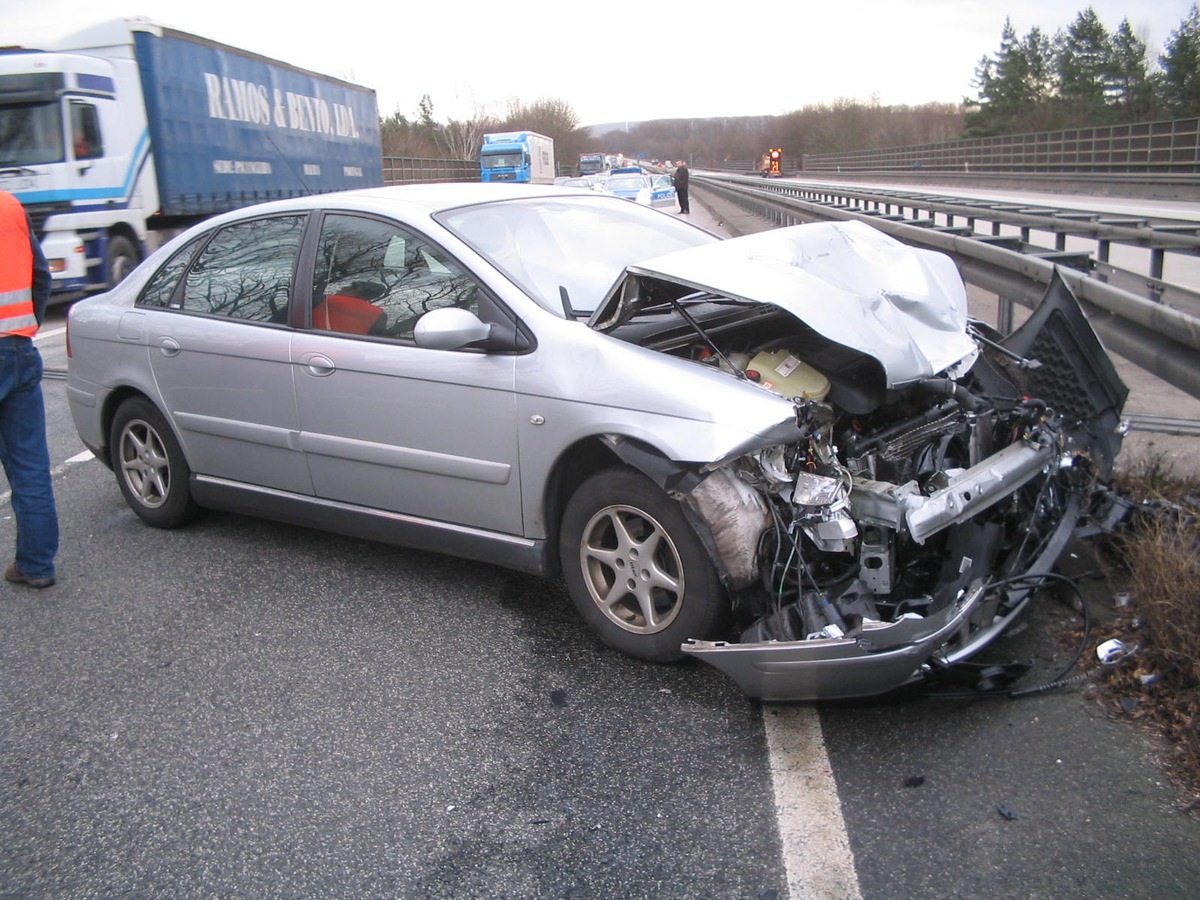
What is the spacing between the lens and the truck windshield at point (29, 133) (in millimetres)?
15180

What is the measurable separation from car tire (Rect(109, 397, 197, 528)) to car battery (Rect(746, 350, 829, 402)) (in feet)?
10.1

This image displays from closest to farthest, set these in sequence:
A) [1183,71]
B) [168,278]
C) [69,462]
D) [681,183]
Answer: [168,278] < [69,462] < [681,183] < [1183,71]

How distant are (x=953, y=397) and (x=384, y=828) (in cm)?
250

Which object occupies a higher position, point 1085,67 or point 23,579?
point 1085,67

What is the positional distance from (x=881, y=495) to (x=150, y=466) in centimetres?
388

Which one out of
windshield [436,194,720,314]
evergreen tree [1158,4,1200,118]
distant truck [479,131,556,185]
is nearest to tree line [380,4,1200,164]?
evergreen tree [1158,4,1200,118]

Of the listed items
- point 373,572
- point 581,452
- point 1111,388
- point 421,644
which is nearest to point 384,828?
point 421,644

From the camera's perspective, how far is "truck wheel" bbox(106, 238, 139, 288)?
54.2 feet

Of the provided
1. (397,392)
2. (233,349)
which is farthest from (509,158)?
(397,392)

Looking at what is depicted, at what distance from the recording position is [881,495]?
3465mm

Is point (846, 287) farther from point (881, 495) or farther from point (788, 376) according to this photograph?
point (881, 495)

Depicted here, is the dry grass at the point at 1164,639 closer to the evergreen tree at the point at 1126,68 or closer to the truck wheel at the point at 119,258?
the truck wheel at the point at 119,258

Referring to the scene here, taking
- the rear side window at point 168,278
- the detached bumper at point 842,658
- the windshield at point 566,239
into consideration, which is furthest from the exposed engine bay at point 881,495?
the rear side window at point 168,278

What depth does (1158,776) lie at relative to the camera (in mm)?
2988
